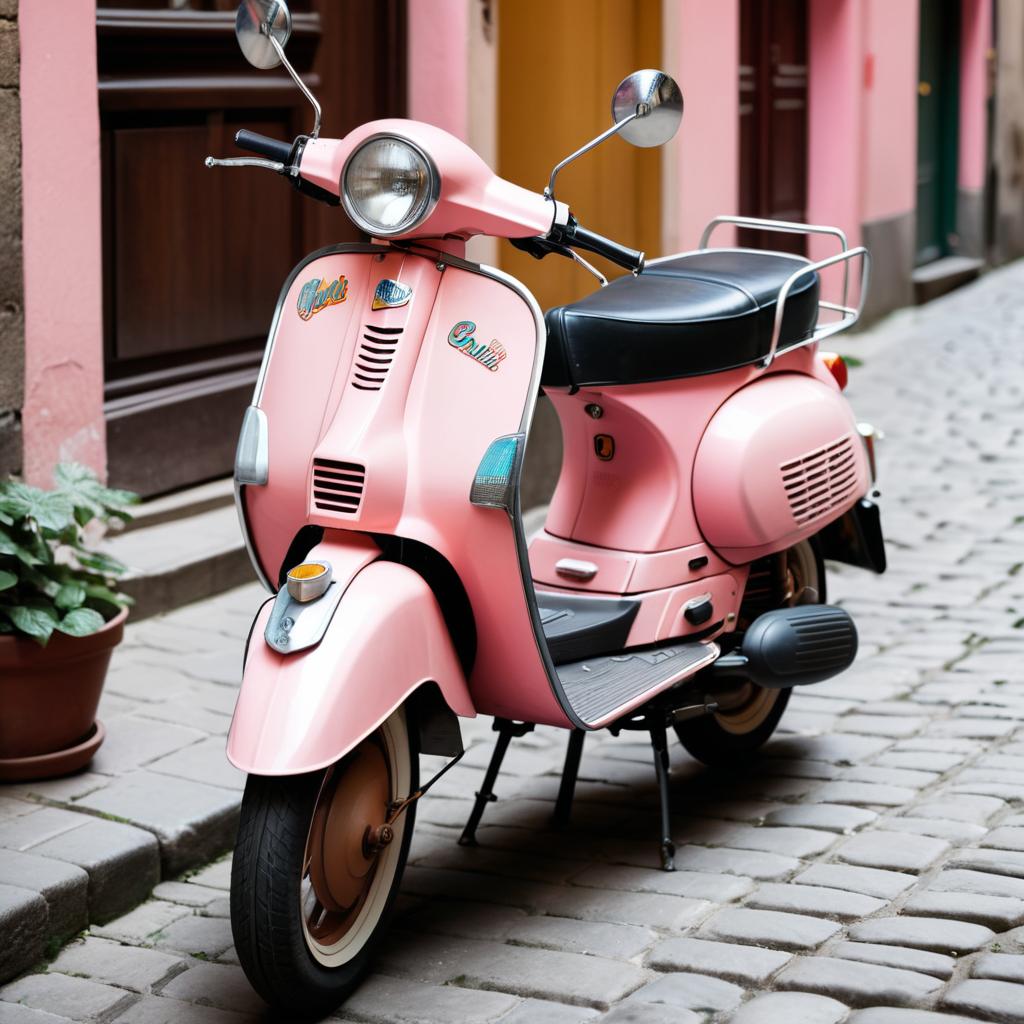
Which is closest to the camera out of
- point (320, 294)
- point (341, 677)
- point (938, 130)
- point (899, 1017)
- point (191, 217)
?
point (899, 1017)

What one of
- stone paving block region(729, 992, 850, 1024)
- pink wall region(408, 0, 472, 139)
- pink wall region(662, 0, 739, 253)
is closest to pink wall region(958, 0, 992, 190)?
pink wall region(662, 0, 739, 253)

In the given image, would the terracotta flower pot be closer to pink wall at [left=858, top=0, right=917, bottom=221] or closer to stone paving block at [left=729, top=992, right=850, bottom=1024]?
stone paving block at [left=729, top=992, right=850, bottom=1024]

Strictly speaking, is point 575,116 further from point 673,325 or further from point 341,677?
point 341,677

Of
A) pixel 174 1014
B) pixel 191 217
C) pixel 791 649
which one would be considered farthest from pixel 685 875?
pixel 191 217

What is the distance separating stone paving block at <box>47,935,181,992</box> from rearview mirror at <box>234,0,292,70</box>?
1.80m

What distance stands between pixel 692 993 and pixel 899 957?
15.3 inches

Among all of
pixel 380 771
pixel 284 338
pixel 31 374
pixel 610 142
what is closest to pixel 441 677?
pixel 380 771

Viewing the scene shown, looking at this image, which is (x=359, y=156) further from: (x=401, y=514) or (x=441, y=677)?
(x=441, y=677)

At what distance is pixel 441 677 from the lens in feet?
10.8

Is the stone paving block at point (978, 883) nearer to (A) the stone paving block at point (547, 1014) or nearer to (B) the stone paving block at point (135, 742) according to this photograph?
(A) the stone paving block at point (547, 1014)

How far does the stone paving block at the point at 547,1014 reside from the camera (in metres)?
3.05

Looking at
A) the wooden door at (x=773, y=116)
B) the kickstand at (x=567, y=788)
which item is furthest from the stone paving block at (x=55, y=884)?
the wooden door at (x=773, y=116)

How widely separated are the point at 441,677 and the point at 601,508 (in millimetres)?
839

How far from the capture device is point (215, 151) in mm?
6293
